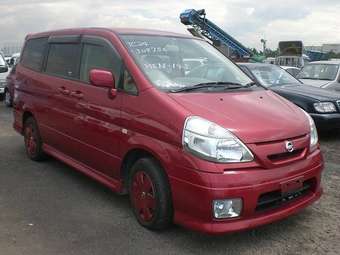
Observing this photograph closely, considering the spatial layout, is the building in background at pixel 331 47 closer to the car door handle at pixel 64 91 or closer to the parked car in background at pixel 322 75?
the parked car in background at pixel 322 75

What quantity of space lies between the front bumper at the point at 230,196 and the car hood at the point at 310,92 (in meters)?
4.68


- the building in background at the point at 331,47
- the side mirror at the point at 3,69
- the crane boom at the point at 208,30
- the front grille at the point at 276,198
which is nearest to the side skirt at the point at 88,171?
the front grille at the point at 276,198

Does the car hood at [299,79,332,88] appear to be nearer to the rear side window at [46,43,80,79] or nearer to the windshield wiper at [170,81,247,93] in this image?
the windshield wiper at [170,81,247,93]

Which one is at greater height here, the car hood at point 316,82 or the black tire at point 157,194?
the car hood at point 316,82

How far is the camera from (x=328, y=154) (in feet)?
23.9

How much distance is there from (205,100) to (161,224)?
3.76 ft

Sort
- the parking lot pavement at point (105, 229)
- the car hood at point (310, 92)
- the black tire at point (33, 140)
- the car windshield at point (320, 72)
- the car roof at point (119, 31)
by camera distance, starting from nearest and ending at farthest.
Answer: the parking lot pavement at point (105, 229) < the car roof at point (119, 31) < the black tire at point (33, 140) < the car hood at point (310, 92) < the car windshield at point (320, 72)

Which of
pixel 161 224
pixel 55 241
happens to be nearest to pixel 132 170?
pixel 161 224

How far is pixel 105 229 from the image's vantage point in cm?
430

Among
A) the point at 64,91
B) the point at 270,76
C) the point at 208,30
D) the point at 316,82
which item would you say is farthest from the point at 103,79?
the point at 208,30

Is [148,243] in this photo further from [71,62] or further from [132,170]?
[71,62]

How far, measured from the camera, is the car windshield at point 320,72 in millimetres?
11016

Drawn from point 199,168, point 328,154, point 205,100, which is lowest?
point 328,154

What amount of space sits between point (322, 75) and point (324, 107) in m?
3.31
